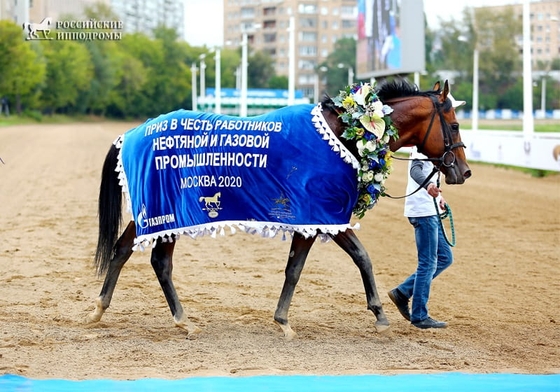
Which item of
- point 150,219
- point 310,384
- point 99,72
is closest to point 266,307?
point 150,219

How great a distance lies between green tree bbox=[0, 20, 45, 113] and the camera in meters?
56.8

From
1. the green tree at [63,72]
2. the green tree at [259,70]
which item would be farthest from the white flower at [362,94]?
the green tree at [259,70]

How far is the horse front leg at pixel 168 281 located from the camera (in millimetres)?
6840

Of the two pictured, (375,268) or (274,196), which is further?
(375,268)

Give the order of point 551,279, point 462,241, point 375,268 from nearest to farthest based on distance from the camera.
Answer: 1. point 551,279
2. point 375,268
3. point 462,241

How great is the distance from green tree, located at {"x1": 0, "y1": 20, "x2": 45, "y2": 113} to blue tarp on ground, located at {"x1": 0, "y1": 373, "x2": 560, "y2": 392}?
50397mm

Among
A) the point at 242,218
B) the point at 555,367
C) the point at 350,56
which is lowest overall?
the point at 555,367

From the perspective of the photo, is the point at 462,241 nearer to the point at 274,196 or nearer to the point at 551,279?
the point at 551,279

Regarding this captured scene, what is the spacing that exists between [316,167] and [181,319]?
157 centimetres

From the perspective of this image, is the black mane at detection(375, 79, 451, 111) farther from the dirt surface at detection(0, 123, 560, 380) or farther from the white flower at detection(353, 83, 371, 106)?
the dirt surface at detection(0, 123, 560, 380)

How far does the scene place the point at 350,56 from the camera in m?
107

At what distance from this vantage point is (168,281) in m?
6.94

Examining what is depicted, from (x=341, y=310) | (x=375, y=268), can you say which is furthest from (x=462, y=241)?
(x=341, y=310)

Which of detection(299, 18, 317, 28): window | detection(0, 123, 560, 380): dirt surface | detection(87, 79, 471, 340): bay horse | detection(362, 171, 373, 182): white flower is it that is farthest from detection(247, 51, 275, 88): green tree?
detection(362, 171, 373, 182): white flower
